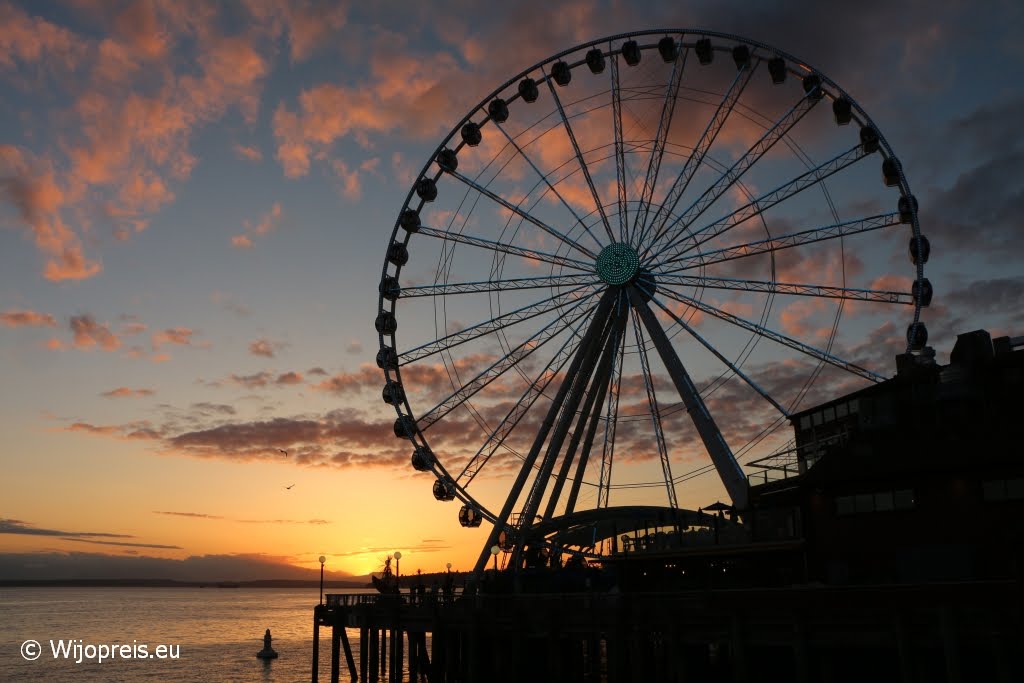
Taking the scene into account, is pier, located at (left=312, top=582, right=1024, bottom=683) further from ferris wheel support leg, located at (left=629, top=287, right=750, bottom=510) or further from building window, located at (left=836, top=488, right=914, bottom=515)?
ferris wheel support leg, located at (left=629, top=287, right=750, bottom=510)

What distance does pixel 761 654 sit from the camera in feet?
117

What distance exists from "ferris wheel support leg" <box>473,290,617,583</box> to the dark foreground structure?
2.54m

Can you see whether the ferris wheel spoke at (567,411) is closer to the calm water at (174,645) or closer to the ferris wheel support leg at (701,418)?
the ferris wheel support leg at (701,418)

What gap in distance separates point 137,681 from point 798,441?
173 ft

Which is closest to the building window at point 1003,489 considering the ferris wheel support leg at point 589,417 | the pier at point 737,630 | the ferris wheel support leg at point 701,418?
the pier at point 737,630

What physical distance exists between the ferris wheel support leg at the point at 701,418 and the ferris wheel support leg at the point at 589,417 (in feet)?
7.49

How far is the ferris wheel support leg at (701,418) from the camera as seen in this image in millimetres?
37688

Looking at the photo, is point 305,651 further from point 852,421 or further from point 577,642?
point 852,421

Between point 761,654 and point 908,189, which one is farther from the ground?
point 908,189

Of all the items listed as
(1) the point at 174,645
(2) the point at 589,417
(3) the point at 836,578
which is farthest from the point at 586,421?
(1) the point at 174,645

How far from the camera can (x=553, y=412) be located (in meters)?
42.9

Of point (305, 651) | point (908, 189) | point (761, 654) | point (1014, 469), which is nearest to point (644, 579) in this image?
point (761, 654)

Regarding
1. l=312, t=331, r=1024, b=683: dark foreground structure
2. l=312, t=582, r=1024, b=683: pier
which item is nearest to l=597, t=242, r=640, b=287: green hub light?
l=312, t=331, r=1024, b=683: dark foreground structure

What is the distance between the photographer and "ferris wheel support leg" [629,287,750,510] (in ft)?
124
